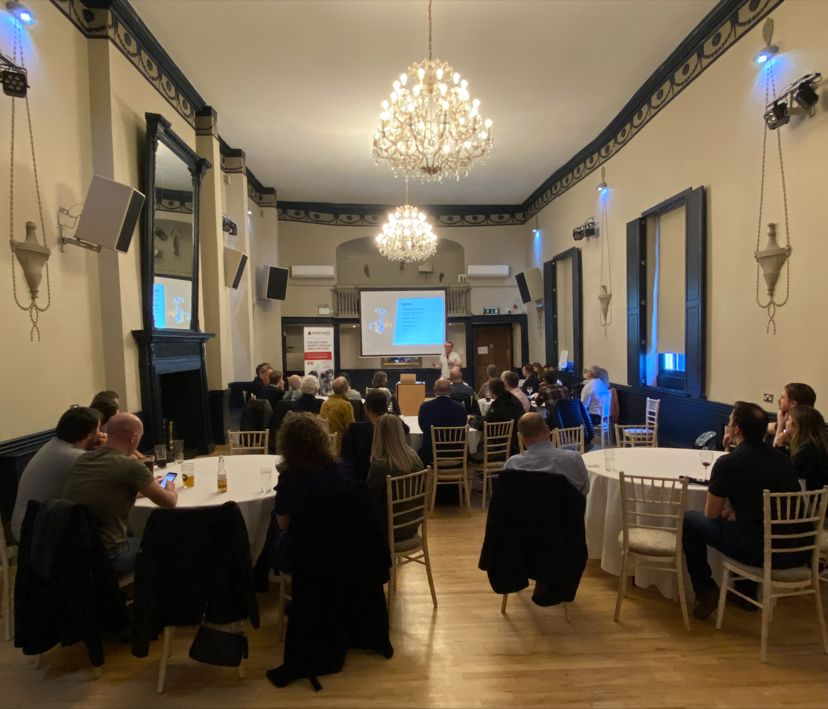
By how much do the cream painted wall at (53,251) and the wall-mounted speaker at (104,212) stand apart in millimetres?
242

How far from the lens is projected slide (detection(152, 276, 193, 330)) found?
5.40 metres

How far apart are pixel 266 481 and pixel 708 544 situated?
2691 mm

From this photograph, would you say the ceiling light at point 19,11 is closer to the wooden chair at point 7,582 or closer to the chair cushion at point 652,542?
the wooden chair at point 7,582

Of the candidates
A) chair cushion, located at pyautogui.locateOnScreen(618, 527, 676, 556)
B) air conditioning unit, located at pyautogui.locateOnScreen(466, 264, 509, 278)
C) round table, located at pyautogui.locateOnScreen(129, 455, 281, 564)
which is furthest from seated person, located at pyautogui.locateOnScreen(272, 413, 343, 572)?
air conditioning unit, located at pyautogui.locateOnScreen(466, 264, 509, 278)

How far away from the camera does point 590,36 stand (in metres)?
5.43

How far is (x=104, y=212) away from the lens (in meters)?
4.12

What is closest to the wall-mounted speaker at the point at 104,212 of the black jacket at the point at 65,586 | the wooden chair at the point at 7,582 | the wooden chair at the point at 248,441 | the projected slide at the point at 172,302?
the projected slide at the point at 172,302

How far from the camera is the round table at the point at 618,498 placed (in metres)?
3.13

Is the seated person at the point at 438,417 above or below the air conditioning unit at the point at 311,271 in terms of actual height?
below

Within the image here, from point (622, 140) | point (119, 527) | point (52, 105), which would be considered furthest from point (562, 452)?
point (622, 140)

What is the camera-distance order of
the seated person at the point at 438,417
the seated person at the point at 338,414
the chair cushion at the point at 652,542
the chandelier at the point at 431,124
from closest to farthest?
the chair cushion at the point at 652,542 < the chandelier at the point at 431,124 < the seated person at the point at 338,414 < the seated person at the point at 438,417

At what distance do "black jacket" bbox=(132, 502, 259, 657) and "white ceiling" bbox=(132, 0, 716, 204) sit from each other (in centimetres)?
477

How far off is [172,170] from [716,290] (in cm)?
621

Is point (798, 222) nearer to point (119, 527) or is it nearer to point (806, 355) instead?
point (806, 355)
